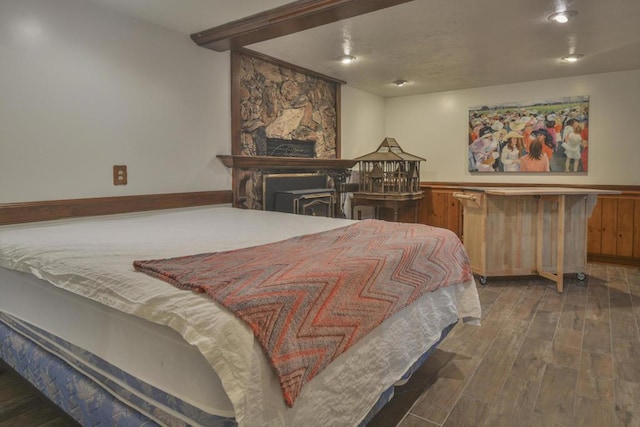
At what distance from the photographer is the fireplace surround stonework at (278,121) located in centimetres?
352

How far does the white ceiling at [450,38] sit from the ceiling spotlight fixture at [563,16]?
0.05 metres

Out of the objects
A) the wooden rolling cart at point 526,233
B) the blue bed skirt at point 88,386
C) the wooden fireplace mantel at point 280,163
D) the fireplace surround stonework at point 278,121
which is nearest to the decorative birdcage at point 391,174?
the wooden fireplace mantel at point 280,163

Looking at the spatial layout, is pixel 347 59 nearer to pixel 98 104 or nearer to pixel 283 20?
pixel 283 20

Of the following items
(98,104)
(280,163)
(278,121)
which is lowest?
(280,163)

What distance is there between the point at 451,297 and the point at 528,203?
2129mm

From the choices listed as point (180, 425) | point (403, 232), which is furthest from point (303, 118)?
point (180, 425)

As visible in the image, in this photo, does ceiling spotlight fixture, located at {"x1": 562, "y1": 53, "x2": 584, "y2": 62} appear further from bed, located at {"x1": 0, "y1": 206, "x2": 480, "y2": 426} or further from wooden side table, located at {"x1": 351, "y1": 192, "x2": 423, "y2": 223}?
bed, located at {"x1": 0, "y1": 206, "x2": 480, "y2": 426}

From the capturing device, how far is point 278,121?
3.96 metres

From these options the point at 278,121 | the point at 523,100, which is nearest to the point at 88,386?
the point at 278,121

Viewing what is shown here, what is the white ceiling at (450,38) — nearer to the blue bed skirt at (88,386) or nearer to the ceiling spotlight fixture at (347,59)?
the ceiling spotlight fixture at (347,59)

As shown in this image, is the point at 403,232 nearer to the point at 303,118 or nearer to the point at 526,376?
the point at 526,376

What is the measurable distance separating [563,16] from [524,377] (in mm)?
2332

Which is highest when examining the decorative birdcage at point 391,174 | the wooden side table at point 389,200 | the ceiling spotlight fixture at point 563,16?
the ceiling spotlight fixture at point 563,16

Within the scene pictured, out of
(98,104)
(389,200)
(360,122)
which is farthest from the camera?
(360,122)
